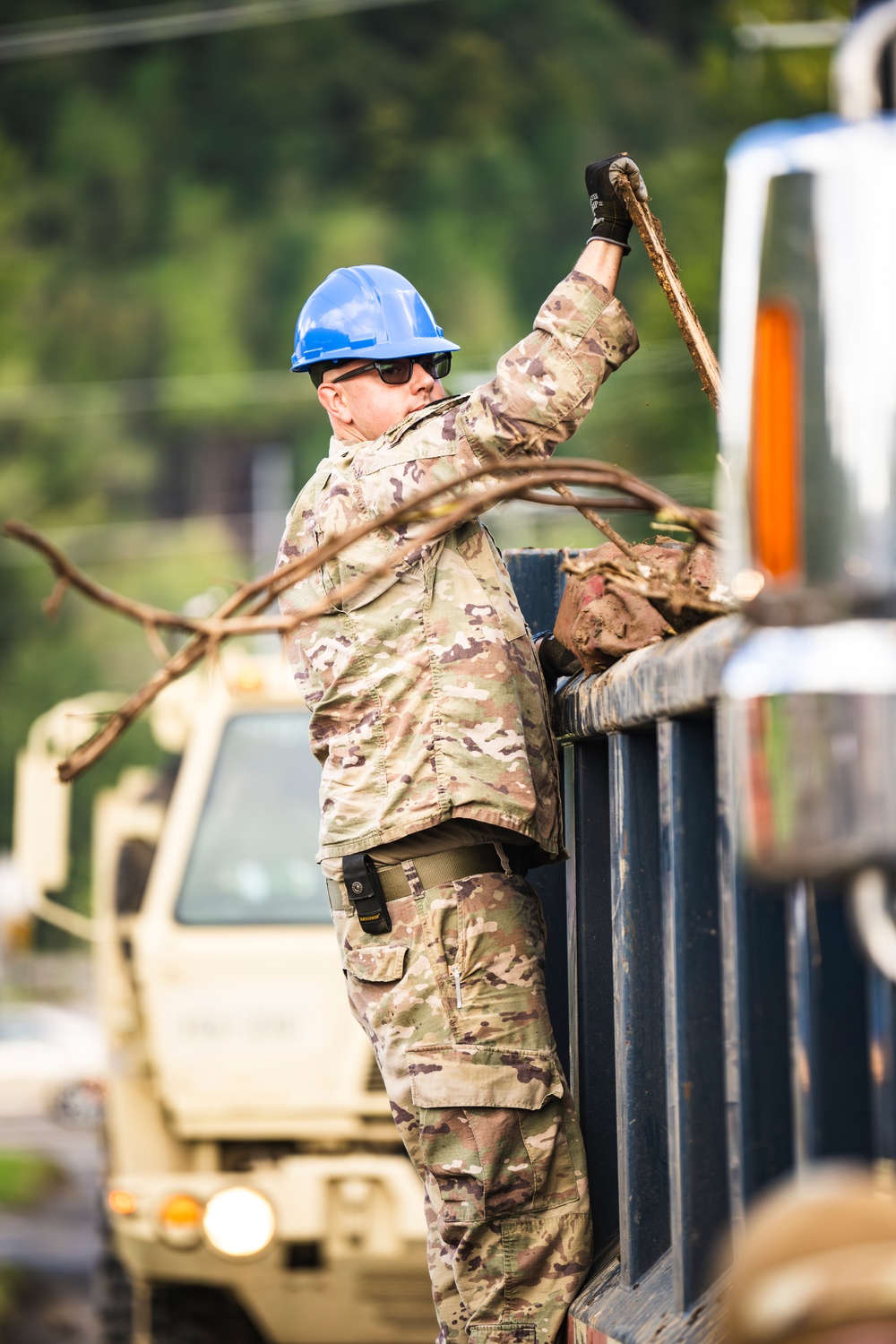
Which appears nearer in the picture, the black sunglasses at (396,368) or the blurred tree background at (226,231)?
the black sunglasses at (396,368)

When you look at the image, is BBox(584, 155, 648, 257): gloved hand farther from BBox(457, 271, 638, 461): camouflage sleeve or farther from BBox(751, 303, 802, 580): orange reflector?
BBox(751, 303, 802, 580): orange reflector

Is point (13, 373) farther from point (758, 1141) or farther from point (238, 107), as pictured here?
point (758, 1141)

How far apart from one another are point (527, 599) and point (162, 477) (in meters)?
40.7

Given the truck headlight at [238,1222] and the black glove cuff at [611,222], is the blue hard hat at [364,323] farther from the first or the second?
the truck headlight at [238,1222]

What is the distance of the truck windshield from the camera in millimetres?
5617

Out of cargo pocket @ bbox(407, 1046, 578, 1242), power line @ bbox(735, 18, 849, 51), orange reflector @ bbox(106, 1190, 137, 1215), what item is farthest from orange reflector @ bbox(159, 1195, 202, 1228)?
power line @ bbox(735, 18, 849, 51)

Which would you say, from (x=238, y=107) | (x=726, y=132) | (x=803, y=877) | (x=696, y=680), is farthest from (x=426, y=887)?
(x=238, y=107)

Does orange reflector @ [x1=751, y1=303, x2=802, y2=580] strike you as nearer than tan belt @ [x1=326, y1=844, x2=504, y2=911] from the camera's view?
Yes

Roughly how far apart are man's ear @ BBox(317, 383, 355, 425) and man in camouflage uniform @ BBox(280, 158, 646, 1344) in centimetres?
21

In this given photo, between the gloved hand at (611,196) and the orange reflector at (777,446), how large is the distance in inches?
56.4

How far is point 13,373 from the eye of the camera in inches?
1442

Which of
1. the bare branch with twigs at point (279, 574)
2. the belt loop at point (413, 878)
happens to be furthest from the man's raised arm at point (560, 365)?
the belt loop at point (413, 878)

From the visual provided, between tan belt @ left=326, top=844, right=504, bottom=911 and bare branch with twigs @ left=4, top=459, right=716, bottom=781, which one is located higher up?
bare branch with twigs @ left=4, top=459, right=716, bottom=781

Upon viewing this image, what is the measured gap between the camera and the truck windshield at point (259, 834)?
18.4 ft
